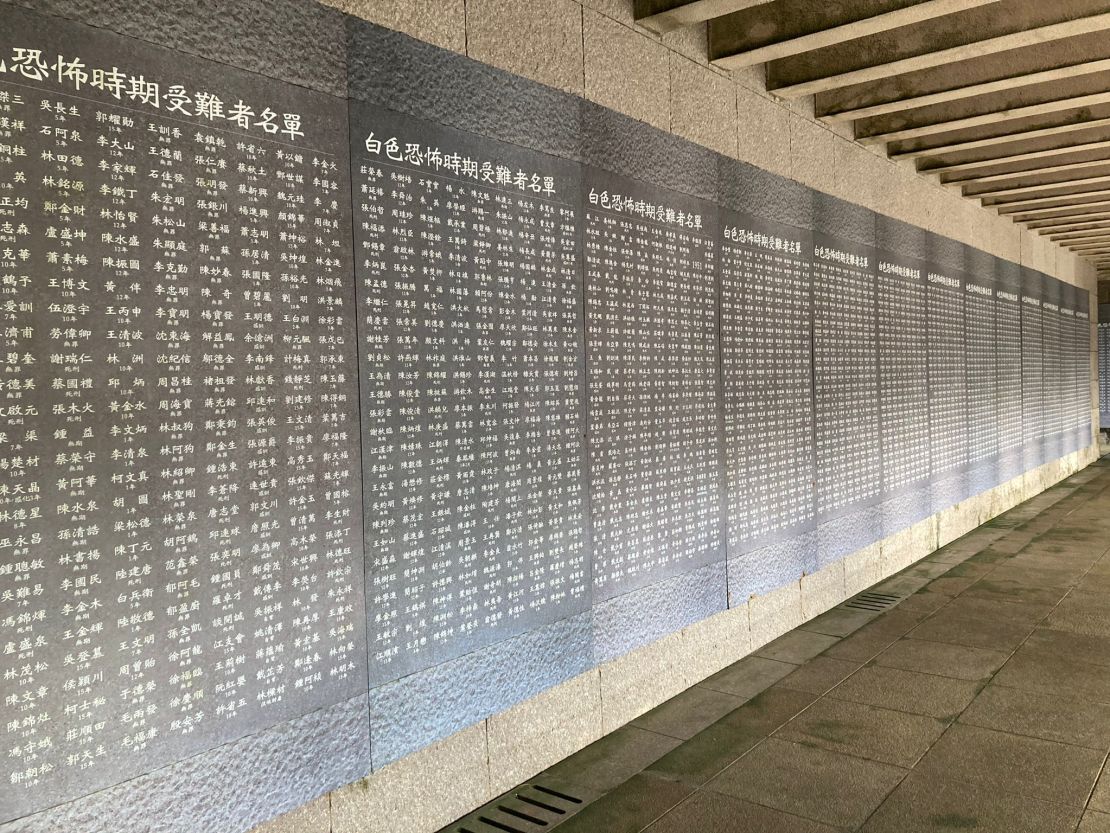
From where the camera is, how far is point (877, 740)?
3428 mm

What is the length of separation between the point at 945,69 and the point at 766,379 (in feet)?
7.58

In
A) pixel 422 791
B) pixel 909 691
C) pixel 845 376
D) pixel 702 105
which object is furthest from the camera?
pixel 845 376

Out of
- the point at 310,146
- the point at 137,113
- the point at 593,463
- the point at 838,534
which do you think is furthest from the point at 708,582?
the point at 137,113

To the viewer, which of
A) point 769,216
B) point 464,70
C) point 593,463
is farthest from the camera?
point 769,216

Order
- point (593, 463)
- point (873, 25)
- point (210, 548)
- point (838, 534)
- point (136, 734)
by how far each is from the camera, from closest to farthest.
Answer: point (136, 734) < point (210, 548) < point (593, 463) < point (873, 25) < point (838, 534)

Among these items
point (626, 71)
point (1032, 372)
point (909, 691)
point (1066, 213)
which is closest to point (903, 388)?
point (909, 691)

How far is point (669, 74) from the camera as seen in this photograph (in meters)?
3.98

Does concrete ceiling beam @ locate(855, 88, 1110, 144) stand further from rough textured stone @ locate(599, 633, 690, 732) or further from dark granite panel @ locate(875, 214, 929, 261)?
rough textured stone @ locate(599, 633, 690, 732)

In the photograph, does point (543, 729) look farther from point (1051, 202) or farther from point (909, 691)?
point (1051, 202)

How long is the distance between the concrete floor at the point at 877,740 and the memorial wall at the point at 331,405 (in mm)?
443

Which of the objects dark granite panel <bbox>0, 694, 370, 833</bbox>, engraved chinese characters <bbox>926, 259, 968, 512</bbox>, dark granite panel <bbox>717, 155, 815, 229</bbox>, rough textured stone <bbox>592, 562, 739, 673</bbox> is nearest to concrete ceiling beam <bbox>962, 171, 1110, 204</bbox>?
engraved chinese characters <bbox>926, 259, 968, 512</bbox>

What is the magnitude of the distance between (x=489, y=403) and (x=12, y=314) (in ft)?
4.92

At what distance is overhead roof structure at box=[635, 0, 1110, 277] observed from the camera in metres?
4.00

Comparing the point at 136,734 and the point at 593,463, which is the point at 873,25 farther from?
the point at 136,734
